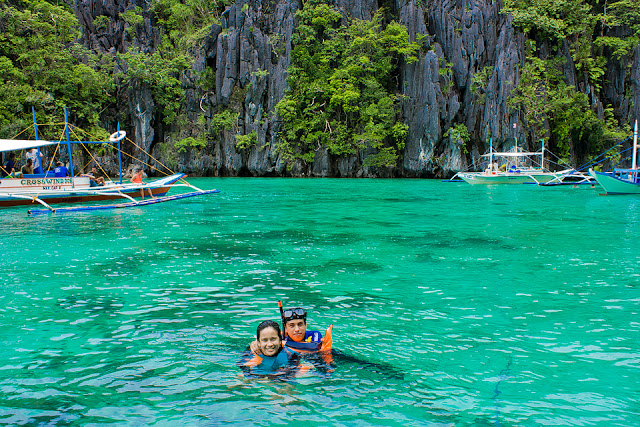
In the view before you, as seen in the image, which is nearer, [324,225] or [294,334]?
[294,334]

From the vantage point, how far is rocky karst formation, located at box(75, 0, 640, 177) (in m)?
45.9

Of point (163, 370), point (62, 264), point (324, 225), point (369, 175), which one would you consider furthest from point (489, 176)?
point (163, 370)

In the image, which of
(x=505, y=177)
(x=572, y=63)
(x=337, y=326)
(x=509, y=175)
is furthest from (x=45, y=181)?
(x=572, y=63)

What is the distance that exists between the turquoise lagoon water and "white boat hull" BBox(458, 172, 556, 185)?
25317 mm

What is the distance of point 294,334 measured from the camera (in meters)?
5.05

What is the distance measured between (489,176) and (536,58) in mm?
16335

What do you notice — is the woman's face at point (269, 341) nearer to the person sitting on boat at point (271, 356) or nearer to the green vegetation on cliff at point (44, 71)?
the person sitting on boat at point (271, 356)

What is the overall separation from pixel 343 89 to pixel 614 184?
26946 millimetres

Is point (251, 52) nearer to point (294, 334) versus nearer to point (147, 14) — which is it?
point (147, 14)

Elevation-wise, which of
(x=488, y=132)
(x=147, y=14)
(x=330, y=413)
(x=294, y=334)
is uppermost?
(x=147, y=14)

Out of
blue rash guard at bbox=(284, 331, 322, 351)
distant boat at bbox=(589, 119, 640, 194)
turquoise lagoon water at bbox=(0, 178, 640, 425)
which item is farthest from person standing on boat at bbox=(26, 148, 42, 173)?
distant boat at bbox=(589, 119, 640, 194)

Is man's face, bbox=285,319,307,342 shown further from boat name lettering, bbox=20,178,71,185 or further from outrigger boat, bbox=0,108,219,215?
boat name lettering, bbox=20,178,71,185

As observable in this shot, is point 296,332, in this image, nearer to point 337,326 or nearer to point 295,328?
point 295,328

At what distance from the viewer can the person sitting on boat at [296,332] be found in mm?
5027
